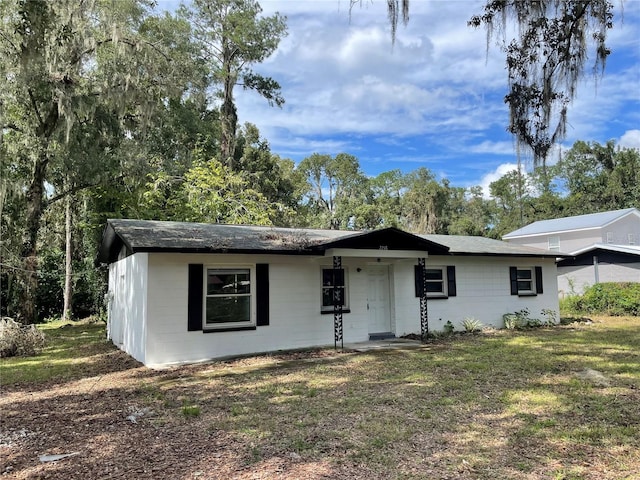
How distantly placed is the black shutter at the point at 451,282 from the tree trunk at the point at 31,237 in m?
13.1

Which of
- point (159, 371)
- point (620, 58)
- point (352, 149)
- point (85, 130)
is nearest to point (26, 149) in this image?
point (85, 130)

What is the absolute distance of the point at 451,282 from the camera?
43.5 ft

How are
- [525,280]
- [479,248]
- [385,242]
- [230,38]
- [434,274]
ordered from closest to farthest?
[385,242]
[434,274]
[479,248]
[525,280]
[230,38]

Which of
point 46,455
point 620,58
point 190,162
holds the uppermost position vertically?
point 190,162

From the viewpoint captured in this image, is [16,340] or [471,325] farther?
[471,325]

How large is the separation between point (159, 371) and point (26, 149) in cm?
973

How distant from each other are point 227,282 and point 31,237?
343 inches

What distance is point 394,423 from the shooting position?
5109 mm

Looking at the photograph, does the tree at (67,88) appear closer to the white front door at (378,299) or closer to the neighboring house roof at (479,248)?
the white front door at (378,299)

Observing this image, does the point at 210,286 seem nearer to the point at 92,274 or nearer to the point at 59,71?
the point at 59,71

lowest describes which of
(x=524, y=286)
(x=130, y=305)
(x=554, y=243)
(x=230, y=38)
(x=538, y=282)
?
(x=130, y=305)

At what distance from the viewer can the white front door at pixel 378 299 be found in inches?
474

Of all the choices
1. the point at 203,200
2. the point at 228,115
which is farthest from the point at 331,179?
the point at 203,200

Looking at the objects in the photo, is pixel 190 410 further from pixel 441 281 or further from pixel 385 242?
pixel 441 281
